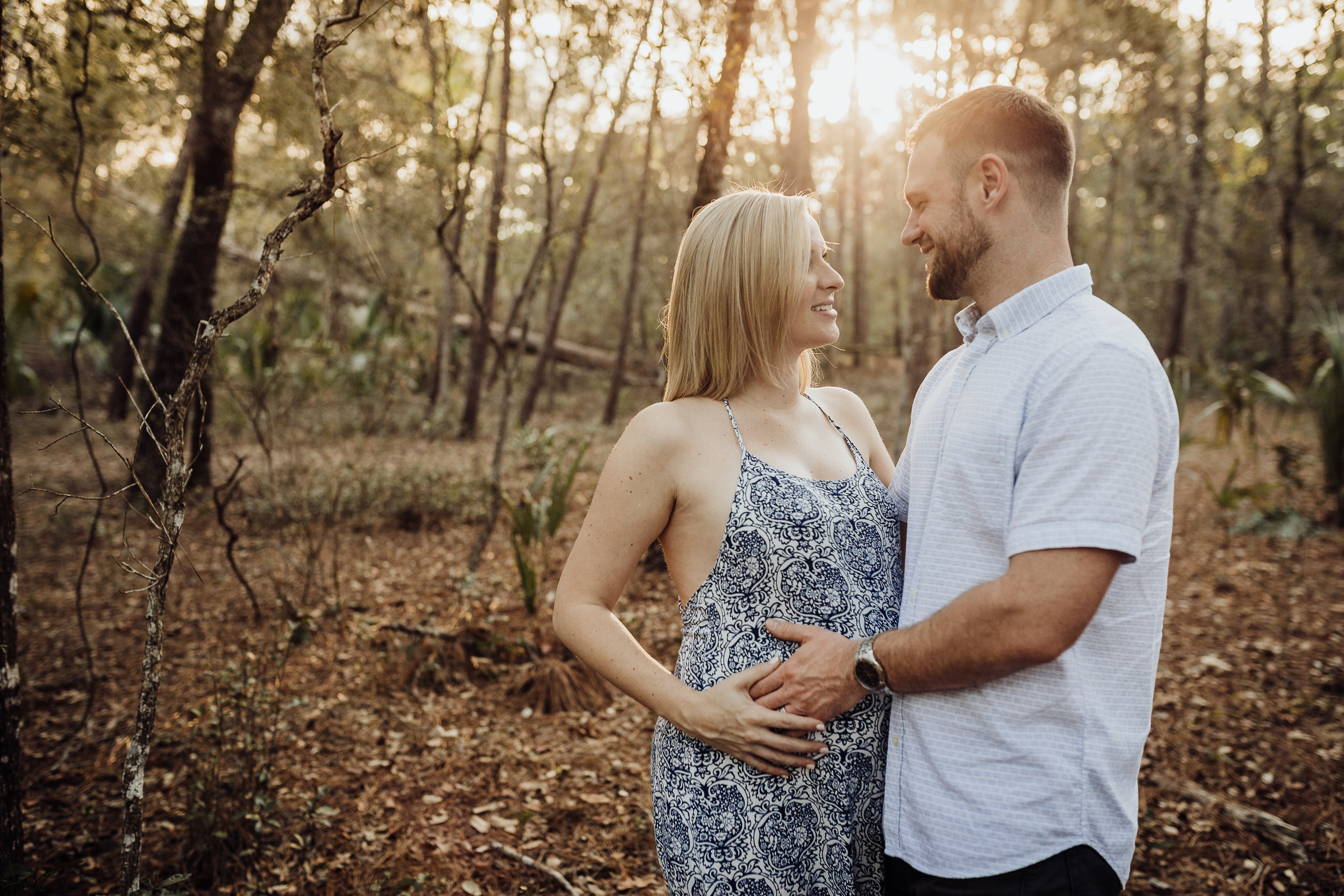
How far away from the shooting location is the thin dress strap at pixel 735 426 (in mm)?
1684

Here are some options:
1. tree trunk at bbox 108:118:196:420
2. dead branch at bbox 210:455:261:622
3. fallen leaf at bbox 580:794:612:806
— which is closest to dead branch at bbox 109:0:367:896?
fallen leaf at bbox 580:794:612:806

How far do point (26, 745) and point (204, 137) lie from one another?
5223 millimetres

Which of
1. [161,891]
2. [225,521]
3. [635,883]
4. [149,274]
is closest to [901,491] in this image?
[635,883]

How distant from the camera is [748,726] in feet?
4.88

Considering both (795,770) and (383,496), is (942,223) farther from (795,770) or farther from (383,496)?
(383,496)

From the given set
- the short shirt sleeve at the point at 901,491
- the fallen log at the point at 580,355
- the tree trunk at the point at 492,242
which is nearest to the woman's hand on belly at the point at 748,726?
the short shirt sleeve at the point at 901,491

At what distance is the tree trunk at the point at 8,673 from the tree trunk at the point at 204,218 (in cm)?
466

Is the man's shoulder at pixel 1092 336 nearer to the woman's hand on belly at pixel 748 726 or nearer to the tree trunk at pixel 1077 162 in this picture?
the woman's hand on belly at pixel 748 726

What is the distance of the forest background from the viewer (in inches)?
111

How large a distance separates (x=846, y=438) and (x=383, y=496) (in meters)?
6.51

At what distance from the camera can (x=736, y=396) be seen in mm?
1804

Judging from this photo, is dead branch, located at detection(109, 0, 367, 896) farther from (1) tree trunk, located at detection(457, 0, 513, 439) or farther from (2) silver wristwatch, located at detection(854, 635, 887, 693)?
(1) tree trunk, located at detection(457, 0, 513, 439)

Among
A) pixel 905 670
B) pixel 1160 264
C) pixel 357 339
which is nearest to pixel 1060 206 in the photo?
pixel 905 670

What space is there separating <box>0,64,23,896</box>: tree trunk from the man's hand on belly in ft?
6.76
